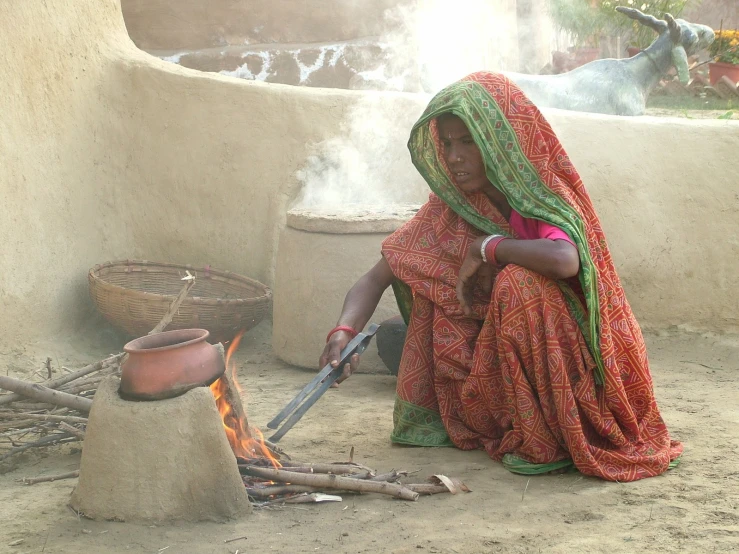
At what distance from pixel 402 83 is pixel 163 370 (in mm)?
5788

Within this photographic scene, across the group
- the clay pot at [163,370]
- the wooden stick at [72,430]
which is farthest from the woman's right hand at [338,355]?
the wooden stick at [72,430]

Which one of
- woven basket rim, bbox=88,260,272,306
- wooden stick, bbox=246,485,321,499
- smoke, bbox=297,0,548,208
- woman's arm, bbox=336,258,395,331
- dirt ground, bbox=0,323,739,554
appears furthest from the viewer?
smoke, bbox=297,0,548,208

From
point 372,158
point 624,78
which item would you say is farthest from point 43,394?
point 624,78

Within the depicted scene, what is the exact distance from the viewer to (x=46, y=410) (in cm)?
341

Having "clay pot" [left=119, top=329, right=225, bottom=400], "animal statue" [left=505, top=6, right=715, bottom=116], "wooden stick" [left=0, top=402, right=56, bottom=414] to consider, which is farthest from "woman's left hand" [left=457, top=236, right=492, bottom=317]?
"animal statue" [left=505, top=6, right=715, bottom=116]

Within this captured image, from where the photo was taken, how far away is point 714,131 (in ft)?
16.4

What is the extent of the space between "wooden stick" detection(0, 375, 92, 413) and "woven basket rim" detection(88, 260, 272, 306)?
163 centimetres

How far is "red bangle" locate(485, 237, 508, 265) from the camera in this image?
3129 millimetres

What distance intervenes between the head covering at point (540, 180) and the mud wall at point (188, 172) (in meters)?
1.99

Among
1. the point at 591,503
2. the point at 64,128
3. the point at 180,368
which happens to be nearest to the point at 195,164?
the point at 64,128

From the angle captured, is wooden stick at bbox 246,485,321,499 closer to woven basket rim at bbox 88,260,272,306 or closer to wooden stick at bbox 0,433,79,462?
wooden stick at bbox 0,433,79,462

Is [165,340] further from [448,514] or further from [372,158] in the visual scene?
[372,158]

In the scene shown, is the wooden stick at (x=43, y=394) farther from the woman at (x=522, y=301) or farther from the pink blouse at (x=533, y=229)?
the pink blouse at (x=533, y=229)

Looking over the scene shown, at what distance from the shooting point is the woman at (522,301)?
3.07 metres
